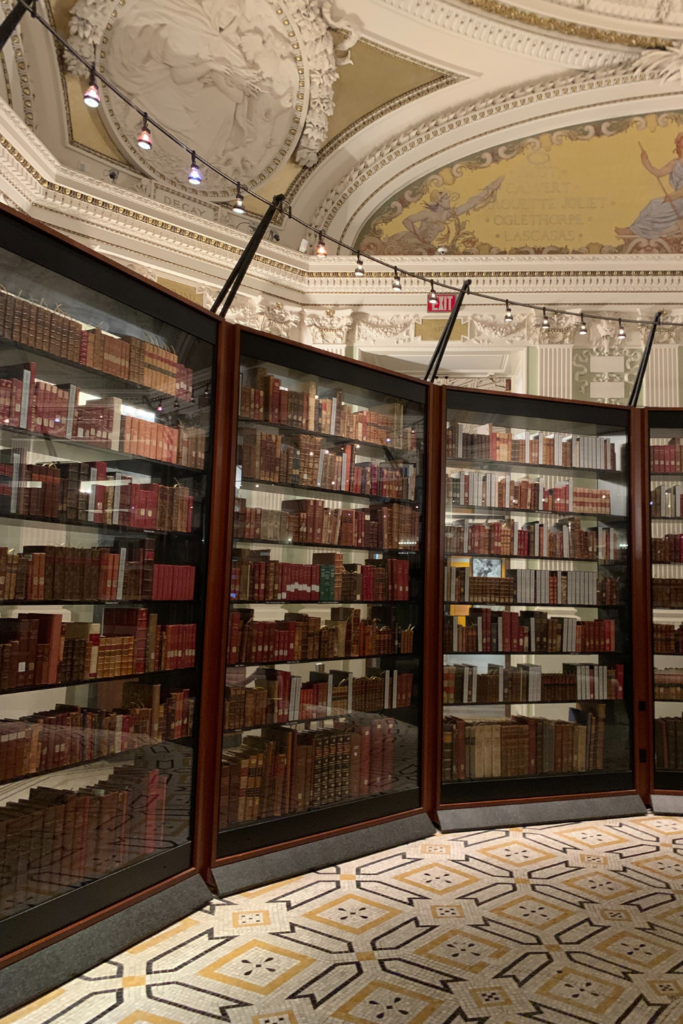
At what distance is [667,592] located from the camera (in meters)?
5.48

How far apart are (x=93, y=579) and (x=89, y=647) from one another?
27cm

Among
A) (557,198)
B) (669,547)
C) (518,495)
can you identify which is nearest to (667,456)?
(669,547)

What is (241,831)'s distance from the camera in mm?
3766

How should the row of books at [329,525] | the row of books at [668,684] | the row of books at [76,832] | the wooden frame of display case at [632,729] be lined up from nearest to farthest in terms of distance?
the row of books at [76,832] < the row of books at [329,525] < the wooden frame of display case at [632,729] < the row of books at [668,684]

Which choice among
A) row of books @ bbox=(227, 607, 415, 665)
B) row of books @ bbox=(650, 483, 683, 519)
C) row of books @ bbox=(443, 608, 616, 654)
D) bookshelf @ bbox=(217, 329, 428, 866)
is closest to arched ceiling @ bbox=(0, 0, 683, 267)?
row of books @ bbox=(650, 483, 683, 519)

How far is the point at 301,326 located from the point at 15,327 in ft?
19.8

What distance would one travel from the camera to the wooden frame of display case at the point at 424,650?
3.75 meters

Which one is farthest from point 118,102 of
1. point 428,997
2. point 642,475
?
point 428,997

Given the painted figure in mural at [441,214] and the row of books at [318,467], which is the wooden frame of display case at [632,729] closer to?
the row of books at [318,467]

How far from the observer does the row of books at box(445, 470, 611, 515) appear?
5.04m

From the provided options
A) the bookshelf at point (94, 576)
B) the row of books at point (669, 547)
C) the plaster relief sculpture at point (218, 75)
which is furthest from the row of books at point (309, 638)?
the plaster relief sculpture at point (218, 75)

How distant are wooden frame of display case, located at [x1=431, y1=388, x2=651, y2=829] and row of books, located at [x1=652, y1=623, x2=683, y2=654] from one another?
3.6 inches

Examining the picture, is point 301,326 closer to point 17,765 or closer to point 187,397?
point 187,397

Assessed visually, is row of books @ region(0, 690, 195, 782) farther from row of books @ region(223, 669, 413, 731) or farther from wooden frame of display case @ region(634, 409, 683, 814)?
wooden frame of display case @ region(634, 409, 683, 814)
